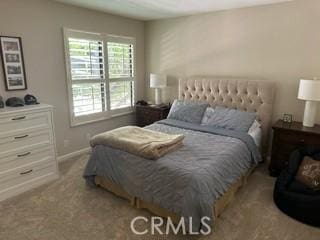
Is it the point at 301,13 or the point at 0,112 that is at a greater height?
the point at 301,13

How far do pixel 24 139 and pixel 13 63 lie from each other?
1.04 meters

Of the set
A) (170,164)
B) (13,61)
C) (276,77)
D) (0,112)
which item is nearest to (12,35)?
(13,61)

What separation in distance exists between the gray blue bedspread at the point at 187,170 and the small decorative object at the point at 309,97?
2.65 feet

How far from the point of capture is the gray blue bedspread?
6.65 feet

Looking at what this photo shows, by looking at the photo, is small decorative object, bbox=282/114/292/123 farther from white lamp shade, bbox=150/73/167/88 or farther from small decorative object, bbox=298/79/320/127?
white lamp shade, bbox=150/73/167/88

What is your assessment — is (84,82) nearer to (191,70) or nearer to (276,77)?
(191,70)

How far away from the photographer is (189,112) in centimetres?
379

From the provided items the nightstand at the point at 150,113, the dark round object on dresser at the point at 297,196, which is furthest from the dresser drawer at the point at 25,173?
the dark round object on dresser at the point at 297,196

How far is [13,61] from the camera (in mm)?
2994

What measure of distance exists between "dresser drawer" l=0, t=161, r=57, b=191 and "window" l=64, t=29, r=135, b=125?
3.04ft

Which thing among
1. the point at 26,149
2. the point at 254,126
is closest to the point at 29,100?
the point at 26,149

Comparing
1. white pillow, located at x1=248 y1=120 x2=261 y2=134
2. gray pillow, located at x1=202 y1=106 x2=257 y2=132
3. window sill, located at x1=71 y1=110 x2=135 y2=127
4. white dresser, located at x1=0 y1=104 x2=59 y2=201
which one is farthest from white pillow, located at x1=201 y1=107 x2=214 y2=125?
white dresser, located at x1=0 y1=104 x2=59 y2=201

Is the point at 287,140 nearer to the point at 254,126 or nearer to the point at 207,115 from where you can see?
the point at 254,126

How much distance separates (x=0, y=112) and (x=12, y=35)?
111 centimetres
